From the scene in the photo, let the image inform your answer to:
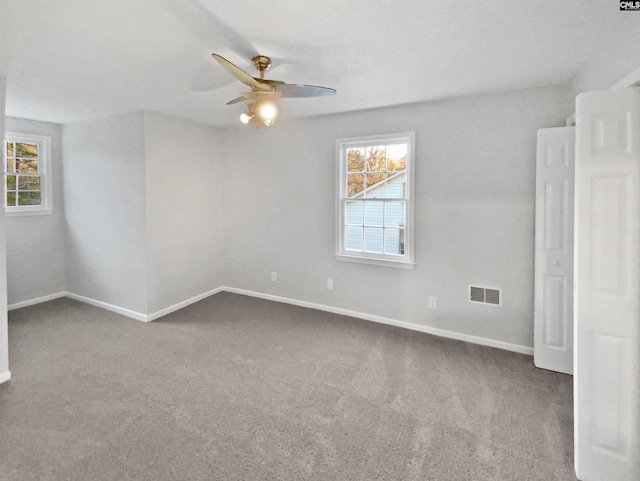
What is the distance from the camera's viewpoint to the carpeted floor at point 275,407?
6.17ft

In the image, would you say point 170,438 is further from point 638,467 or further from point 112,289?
point 112,289

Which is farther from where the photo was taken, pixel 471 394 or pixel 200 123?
pixel 200 123

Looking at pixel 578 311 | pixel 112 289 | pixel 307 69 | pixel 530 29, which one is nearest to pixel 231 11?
pixel 307 69

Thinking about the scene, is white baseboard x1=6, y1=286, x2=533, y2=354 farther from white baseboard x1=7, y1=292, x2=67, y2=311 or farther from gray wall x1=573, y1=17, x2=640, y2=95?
gray wall x1=573, y1=17, x2=640, y2=95

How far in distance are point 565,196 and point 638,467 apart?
1.91 meters

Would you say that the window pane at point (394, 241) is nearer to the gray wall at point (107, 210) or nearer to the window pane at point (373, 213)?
the window pane at point (373, 213)

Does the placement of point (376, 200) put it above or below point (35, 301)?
above

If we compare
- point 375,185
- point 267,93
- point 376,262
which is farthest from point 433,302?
point 267,93

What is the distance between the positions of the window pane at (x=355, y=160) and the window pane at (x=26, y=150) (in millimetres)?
4317

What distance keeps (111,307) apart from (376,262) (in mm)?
3523

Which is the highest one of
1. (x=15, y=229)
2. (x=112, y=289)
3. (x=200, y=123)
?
(x=200, y=123)

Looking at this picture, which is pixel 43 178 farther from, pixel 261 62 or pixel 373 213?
pixel 373 213

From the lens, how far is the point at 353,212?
13.7 ft

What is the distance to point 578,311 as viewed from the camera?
1780 millimetres
